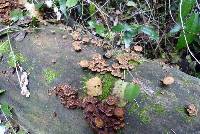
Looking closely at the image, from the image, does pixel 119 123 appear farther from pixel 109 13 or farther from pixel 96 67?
pixel 109 13

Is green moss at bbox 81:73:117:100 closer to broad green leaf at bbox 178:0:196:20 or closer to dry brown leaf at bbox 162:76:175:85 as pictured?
dry brown leaf at bbox 162:76:175:85

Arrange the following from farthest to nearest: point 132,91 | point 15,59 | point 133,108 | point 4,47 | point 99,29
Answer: point 99,29 < point 4,47 < point 15,59 < point 133,108 < point 132,91

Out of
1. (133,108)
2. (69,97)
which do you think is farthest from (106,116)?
(69,97)

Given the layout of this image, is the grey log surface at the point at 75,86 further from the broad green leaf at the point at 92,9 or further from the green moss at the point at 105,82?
the broad green leaf at the point at 92,9

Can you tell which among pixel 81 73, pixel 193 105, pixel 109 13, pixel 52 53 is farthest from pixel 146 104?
pixel 109 13

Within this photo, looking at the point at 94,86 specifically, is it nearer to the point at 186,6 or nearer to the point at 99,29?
A: the point at 99,29

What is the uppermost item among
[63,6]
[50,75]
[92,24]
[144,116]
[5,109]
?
[63,6]

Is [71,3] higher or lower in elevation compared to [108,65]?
higher
